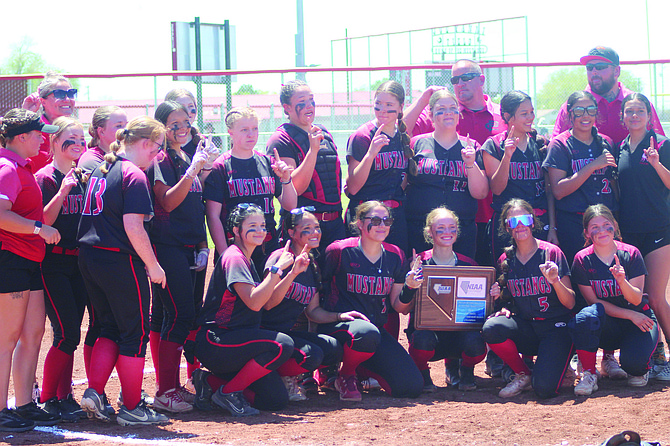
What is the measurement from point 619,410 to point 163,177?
342 centimetres

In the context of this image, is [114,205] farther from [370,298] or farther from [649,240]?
[649,240]

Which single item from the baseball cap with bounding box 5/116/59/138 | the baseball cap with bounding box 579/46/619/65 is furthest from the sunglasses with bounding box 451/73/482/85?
the baseball cap with bounding box 5/116/59/138

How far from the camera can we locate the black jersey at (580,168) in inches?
221

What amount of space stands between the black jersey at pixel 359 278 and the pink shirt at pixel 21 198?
2070mm

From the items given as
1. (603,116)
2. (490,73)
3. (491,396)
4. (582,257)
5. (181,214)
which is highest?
(490,73)

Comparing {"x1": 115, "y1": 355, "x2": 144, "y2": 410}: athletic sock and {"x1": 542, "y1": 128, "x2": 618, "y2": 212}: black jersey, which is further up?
{"x1": 542, "y1": 128, "x2": 618, "y2": 212}: black jersey

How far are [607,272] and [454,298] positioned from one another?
1.14 m

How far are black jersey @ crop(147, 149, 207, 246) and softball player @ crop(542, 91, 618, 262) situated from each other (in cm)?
278

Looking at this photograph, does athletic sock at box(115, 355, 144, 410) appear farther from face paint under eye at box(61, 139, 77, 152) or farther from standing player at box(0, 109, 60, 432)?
face paint under eye at box(61, 139, 77, 152)

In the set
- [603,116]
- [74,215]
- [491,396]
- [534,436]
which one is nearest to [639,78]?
[603,116]

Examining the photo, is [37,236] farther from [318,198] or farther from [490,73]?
[490,73]

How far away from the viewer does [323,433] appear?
4266mm

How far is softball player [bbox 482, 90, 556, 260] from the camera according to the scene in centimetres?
565

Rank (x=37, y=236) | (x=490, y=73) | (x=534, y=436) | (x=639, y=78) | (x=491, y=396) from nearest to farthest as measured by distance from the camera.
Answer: (x=534, y=436)
(x=37, y=236)
(x=491, y=396)
(x=490, y=73)
(x=639, y=78)
